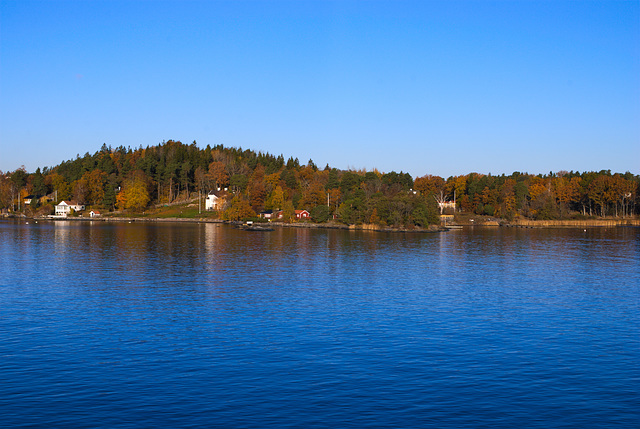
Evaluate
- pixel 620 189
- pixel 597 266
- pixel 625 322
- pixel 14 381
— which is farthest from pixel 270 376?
pixel 620 189

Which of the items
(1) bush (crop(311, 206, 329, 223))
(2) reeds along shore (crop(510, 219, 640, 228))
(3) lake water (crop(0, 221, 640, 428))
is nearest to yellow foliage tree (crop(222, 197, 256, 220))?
(1) bush (crop(311, 206, 329, 223))

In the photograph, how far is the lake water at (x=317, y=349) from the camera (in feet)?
66.7

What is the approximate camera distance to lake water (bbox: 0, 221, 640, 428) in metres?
20.3

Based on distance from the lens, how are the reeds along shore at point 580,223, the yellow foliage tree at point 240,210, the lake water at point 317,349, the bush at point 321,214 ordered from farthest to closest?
1. the yellow foliage tree at point 240,210
2. the reeds along shore at point 580,223
3. the bush at point 321,214
4. the lake water at point 317,349

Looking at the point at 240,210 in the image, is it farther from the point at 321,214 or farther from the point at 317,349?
the point at 317,349

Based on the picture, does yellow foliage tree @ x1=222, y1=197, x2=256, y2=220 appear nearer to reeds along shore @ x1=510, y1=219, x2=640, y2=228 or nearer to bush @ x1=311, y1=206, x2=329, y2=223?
bush @ x1=311, y1=206, x2=329, y2=223

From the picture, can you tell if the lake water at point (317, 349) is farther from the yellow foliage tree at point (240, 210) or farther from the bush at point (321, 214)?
the yellow foliage tree at point (240, 210)

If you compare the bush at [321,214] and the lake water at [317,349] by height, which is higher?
the bush at [321,214]

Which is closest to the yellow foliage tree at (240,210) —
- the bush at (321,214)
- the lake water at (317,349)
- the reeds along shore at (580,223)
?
the bush at (321,214)

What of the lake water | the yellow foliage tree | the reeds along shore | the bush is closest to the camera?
the lake water

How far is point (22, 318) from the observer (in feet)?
114

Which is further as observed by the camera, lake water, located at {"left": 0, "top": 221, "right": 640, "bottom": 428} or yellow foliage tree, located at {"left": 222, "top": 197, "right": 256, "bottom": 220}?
yellow foliage tree, located at {"left": 222, "top": 197, "right": 256, "bottom": 220}

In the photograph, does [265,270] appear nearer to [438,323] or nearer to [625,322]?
[438,323]

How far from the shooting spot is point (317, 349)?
93.6 ft
